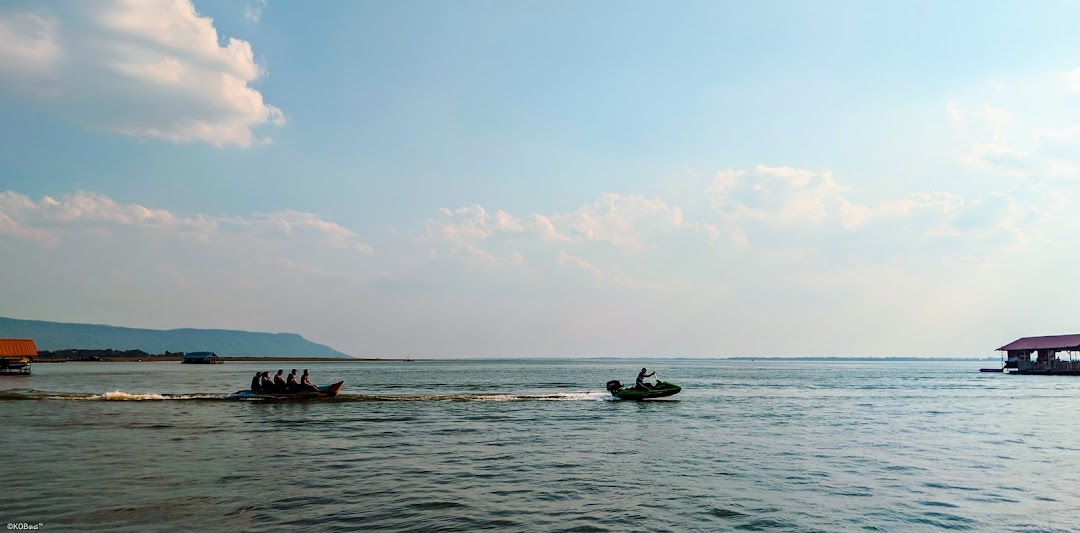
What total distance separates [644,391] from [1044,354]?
91.6 m

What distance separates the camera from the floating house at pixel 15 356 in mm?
94438

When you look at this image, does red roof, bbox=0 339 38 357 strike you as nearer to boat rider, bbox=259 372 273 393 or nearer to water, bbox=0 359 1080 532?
water, bbox=0 359 1080 532

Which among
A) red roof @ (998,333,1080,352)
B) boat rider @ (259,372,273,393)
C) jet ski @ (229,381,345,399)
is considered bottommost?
jet ski @ (229,381,345,399)

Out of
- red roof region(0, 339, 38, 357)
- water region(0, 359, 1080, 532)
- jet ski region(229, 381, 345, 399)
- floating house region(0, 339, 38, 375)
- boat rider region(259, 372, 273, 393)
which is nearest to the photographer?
water region(0, 359, 1080, 532)

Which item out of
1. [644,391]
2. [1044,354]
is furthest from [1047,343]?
[644,391]

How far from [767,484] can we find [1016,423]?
27912 mm

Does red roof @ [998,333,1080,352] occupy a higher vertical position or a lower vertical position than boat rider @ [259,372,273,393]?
higher

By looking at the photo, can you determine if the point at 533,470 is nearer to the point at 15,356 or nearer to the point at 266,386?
the point at 266,386

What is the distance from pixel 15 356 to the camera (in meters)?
95.5

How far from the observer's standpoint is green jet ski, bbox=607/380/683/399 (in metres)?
52.9

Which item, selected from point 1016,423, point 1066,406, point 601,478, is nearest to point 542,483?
point 601,478

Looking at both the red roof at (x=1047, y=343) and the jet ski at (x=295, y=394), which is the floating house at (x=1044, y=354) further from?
the jet ski at (x=295, y=394)

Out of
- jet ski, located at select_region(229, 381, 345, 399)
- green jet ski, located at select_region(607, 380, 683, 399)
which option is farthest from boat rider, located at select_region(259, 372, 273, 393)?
green jet ski, located at select_region(607, 380, 683, 399)

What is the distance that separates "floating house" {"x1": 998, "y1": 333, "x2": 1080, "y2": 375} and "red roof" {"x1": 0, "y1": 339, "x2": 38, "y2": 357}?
152 metres
